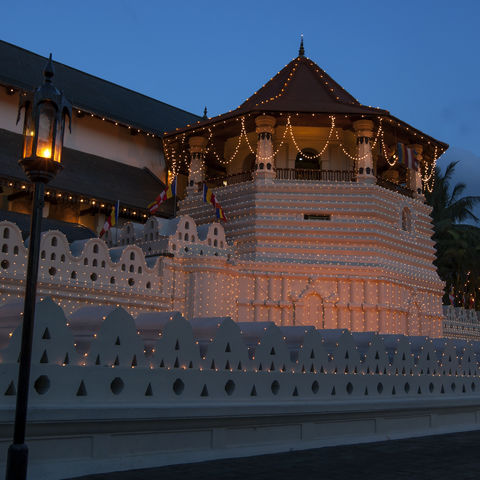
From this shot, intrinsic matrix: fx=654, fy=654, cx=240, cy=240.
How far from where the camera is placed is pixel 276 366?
9.98 metres

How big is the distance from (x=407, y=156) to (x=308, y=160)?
3900mm

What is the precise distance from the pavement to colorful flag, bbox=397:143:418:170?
1515 centimetres

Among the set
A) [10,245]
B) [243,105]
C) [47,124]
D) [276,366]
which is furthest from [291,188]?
[47,124]

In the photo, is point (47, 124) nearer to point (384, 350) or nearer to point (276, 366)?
point (276, 366)

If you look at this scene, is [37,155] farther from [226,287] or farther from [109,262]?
[226,287]

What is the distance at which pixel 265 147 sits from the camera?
2341 centimetres

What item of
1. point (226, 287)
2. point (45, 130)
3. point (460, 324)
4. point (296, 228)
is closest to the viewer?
point (45, 130)

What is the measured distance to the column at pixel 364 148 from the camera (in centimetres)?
2355

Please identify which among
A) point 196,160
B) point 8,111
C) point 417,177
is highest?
point 8,111

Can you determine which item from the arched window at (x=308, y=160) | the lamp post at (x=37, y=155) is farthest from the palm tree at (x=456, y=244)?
the lamp post at (x=37, y=155)

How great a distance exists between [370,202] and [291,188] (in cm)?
289

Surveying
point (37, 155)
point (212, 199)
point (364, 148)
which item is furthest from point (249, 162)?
point (37, 155)

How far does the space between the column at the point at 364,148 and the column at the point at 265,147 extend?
3.13 meters

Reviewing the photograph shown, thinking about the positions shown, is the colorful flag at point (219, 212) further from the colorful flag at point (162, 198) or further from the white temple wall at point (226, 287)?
the white temple wall at point (226, 287)
